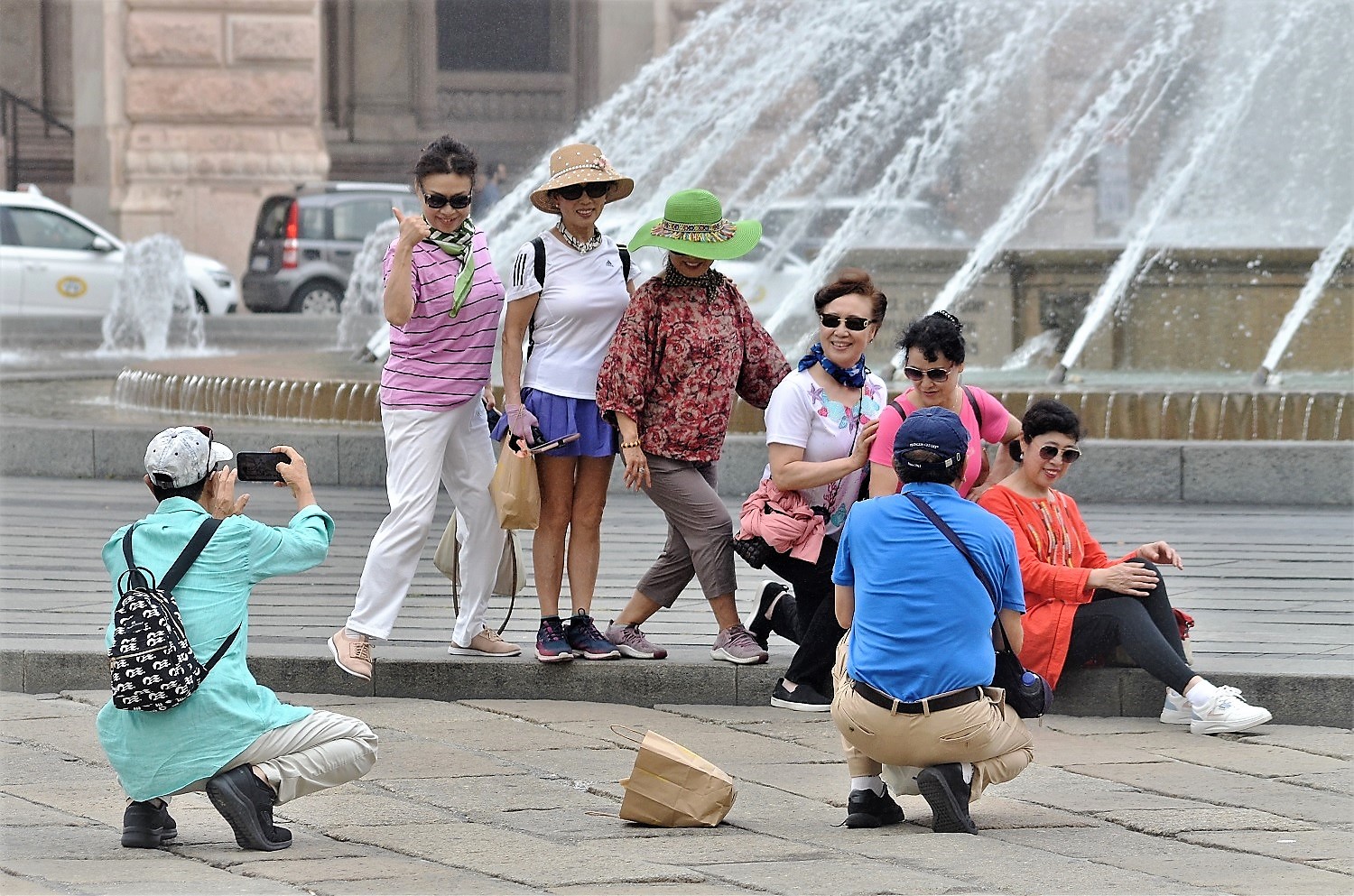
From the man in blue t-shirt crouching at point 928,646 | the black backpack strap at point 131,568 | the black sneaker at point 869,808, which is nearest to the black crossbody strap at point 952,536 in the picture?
the man in blue t-shirt crouching at point 928,646

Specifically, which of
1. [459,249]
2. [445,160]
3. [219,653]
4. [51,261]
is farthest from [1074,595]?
[51,261]

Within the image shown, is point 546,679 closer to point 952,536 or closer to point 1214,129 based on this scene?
point 952,536

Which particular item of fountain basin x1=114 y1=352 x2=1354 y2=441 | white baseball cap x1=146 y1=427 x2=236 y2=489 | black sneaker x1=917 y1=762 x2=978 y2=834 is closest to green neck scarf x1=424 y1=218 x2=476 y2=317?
white baseball cap x1=146 y1=427 x2=236 y2=489

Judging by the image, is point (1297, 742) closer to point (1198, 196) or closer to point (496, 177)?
point (1198, 196)

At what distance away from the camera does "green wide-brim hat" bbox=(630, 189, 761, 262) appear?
21.5ft

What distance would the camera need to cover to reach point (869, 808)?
5.32 meters

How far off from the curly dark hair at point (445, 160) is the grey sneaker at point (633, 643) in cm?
150

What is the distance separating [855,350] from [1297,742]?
5.47ft

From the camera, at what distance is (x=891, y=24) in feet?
91.4

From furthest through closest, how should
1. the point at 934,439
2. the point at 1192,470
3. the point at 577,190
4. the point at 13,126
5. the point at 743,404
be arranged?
the point at 13,126
the point at 743,404
the point at 1192,470
the point at 577,190
the point at 934,439

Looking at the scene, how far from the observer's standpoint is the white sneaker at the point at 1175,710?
21.0 ft

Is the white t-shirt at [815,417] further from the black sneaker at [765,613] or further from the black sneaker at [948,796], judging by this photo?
the black sneaker at [948,796]

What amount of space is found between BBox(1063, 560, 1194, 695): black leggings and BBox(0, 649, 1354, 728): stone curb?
0.17 meters

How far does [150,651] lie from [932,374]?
2267mm
